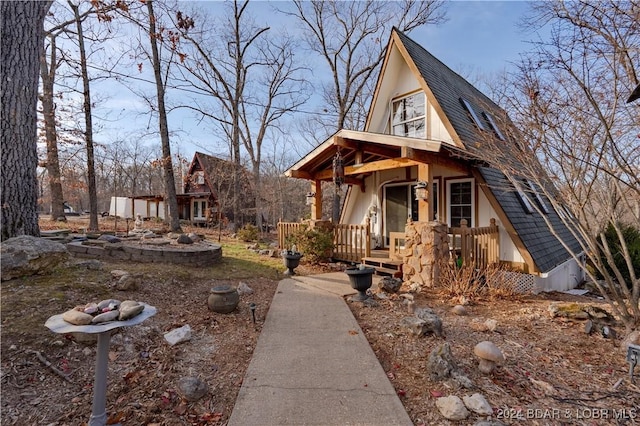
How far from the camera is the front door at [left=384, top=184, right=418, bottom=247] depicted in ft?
29.6

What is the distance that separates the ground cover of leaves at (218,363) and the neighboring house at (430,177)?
2569mm

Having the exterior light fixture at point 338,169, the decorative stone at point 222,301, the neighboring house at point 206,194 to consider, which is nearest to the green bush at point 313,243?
the exterior light fixture at point 338,169

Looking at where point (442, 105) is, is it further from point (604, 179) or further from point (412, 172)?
point (604, 179)

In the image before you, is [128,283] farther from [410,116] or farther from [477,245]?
[410,116]

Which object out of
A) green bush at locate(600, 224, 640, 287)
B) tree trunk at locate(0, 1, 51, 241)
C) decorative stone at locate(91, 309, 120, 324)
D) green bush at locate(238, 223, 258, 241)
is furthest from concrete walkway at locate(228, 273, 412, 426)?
green bush at locate(600, 224, 640, 287)

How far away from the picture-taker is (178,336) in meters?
3.46

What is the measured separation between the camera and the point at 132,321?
214 cm

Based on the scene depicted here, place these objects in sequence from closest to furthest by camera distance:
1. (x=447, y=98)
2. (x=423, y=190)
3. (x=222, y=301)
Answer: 1. (x=222, y=301)
2. (x=423, y=190)
3. (x=447, y=98)

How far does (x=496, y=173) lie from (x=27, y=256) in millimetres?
9309

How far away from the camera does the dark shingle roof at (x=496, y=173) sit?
628 cm

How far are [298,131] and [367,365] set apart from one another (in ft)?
68.7

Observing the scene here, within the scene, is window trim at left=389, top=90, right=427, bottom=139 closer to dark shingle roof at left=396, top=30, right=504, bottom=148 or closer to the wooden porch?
dark shingle roof at left=396, top=30, right=504, bottom=148

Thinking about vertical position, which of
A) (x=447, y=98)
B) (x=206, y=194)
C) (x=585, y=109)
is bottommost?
(x=206, y=194)

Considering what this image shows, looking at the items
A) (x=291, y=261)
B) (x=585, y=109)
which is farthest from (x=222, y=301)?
(x=585, y=109)
